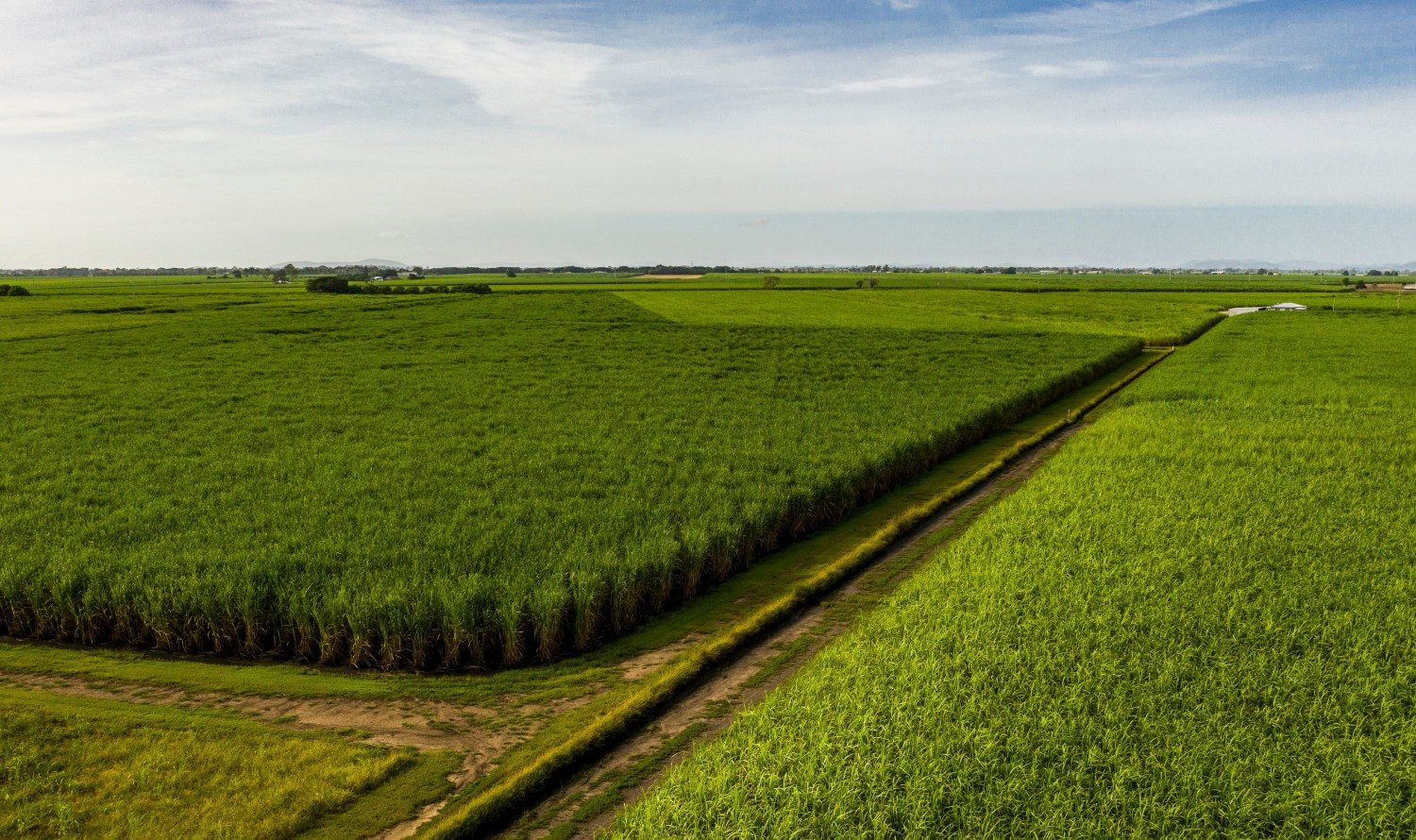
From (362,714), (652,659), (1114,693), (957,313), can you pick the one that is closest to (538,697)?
(652,659)

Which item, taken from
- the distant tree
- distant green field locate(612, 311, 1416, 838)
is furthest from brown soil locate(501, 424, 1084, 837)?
the distant tree

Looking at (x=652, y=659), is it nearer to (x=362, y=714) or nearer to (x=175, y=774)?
(x=362, y=714)

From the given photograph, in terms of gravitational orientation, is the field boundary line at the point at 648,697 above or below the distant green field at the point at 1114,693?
below

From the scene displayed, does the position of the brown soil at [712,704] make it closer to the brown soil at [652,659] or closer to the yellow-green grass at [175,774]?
the brown soil at [652,659]

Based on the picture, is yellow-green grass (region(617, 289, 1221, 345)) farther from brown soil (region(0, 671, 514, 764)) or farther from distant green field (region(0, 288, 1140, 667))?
brown soil (region(0, 671, 514, 764))

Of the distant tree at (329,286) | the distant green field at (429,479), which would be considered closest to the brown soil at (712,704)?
the distant green field at (429,479)

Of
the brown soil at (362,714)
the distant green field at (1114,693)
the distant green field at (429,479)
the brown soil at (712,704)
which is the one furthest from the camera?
the distant green field at (429,479)

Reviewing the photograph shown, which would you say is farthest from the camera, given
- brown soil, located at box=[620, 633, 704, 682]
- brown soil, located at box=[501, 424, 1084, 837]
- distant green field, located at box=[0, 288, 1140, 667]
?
distant green field, located at box=[0, 288, 1140, 667]
